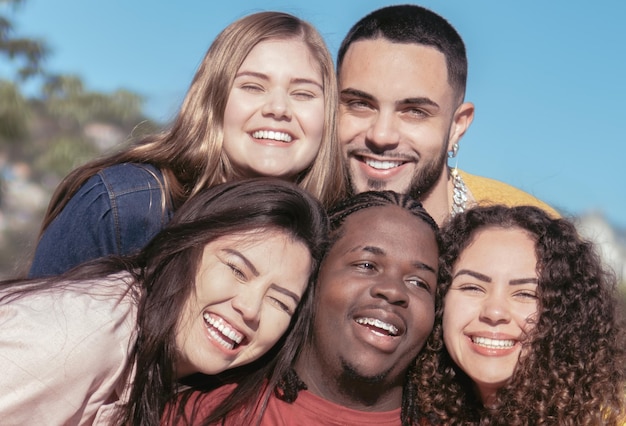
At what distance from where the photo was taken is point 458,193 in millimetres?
5852

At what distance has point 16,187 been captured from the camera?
21375 millimetres

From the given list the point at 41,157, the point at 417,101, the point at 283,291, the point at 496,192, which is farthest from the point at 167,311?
the point at 41,157

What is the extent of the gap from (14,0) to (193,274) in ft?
41.3

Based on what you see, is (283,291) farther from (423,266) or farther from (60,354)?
(60,354)

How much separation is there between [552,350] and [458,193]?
1.96 metres

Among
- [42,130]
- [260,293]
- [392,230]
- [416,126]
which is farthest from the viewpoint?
[42,130]

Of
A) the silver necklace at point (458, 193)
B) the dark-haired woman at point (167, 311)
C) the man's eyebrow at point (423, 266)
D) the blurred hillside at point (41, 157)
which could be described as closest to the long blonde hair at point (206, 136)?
the dark-haired woman at point (167, 311)

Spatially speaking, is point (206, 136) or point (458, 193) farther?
point (458, 193)

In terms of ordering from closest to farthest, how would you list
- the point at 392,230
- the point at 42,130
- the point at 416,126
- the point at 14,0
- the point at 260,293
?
the point at 260,293
the point at 392,230
the point at 416,126
the point at 14,0
the point at 42,130

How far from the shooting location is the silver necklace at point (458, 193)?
18.7 feet

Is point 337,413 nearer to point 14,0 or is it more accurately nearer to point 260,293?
point 260,293

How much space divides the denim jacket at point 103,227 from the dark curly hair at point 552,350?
1432 millimetres

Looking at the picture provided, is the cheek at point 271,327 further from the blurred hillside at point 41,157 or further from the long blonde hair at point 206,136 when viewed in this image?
the blurred hillside at point 41,157

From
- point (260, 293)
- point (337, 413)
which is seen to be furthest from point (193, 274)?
point (337, 413)
